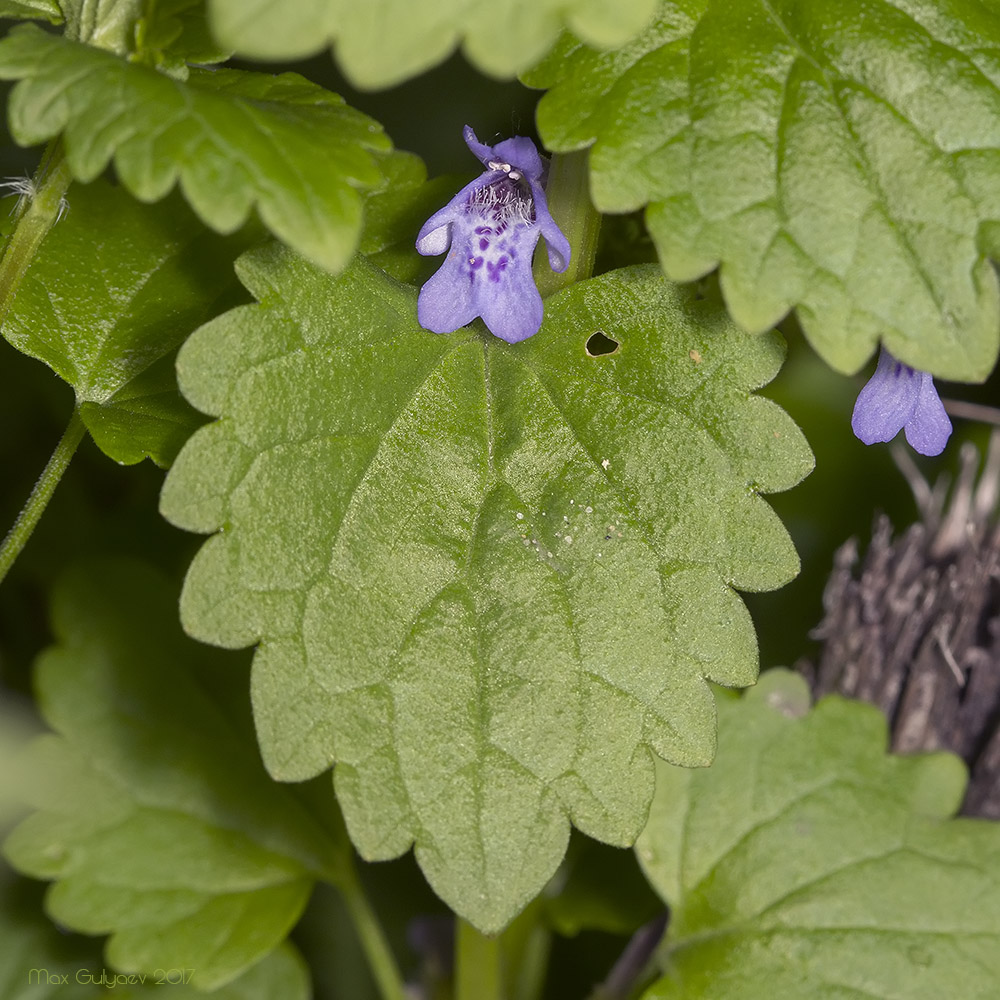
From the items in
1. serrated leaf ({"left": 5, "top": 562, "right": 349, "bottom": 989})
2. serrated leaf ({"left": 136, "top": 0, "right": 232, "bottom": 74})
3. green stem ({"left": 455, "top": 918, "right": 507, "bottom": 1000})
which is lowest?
serrated leaf ({"left": 5, "top": 562, "right": 349, "bottom": 989})

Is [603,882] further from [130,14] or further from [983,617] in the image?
[130,14]

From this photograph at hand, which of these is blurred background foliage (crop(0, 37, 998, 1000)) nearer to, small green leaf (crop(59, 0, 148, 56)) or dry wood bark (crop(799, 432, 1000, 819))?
Answer: dry wood bark (crop(799, 432, 1000, 819))

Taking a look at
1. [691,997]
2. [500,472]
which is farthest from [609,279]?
[691,997]

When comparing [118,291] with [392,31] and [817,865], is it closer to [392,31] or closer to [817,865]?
[392,31]

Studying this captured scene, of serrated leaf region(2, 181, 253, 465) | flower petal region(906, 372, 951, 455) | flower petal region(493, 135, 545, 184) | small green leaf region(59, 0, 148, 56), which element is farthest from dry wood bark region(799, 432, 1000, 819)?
small green leaf region(59, 0, 148, 56)

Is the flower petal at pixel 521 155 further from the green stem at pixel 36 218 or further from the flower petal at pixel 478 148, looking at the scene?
the green stem at pixel 36 218

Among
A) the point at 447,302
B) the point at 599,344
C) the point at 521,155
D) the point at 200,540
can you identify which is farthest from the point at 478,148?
the point at 200,540
